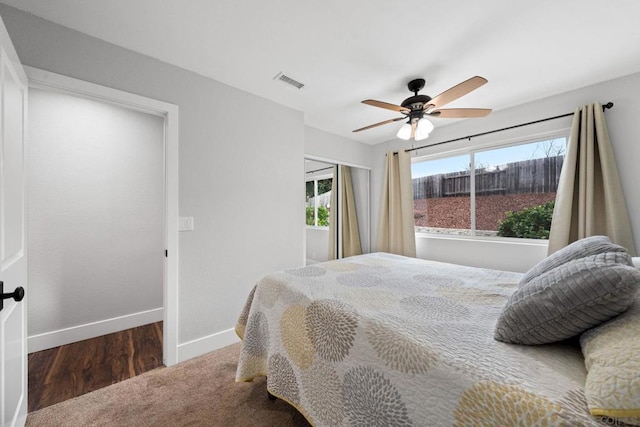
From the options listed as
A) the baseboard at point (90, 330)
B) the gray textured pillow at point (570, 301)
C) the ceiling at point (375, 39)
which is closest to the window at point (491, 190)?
the ceiling at point (375, 39)

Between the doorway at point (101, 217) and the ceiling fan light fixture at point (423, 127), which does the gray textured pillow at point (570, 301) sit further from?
the doorway at point (101, 217)

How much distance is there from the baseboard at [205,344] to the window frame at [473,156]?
111 inches

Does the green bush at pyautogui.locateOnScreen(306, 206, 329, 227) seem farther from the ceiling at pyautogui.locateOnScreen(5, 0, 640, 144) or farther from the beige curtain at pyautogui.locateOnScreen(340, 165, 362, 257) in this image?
the ceiling at pyautogui.locateOnScreen(5, 0, 640, 144)

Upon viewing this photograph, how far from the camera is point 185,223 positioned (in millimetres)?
2127

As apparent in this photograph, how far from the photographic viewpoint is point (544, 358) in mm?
816

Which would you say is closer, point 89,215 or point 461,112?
point 461,112

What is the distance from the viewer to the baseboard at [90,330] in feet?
7.16

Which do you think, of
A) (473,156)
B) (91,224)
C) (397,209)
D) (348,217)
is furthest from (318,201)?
(91,224)

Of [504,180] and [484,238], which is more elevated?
[504,180]

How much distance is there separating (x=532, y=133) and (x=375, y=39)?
2208mm

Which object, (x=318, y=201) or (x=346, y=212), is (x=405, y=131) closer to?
(x=346, y=212)

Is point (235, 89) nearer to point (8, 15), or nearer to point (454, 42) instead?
point (8, 15)

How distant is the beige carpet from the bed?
199mm

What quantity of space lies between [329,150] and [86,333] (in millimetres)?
3465
